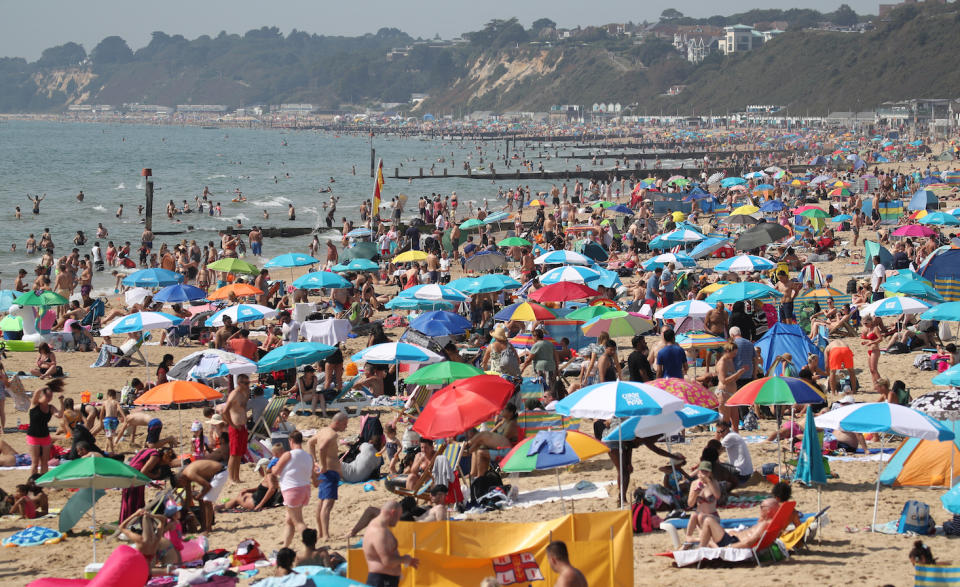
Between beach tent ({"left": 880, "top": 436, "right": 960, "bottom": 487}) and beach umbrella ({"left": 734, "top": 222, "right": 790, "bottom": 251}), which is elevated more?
beach umbrella ({"left": 734, "top": 222, "right": 790, "bottom": 251})

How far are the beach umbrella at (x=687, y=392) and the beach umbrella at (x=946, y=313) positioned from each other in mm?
5021

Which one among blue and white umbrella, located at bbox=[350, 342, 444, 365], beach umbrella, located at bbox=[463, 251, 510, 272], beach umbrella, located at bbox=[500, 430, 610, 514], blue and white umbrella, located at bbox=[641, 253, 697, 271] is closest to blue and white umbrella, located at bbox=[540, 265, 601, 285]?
blue and white umbrella, located at bbox=[641, 253, 697, 271]

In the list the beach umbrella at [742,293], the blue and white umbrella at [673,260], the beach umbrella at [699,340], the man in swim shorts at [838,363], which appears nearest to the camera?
the man in swim shorts at [838,363]

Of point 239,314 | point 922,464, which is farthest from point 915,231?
point 239,314

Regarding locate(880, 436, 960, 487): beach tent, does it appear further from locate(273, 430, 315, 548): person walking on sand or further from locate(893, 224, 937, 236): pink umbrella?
locate(893, 224, 937, 236): pink umbrella

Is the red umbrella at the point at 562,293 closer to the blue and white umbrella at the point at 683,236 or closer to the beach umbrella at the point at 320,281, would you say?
the beach umbrella at the point at 320,281

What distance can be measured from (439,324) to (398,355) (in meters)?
1.73

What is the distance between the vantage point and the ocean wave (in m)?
50.5

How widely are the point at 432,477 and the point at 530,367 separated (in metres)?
6.32

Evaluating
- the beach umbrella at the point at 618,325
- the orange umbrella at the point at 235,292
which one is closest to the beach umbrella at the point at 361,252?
the orange umbrella at the point at 235,292

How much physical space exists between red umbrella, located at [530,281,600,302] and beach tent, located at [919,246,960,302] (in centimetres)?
537

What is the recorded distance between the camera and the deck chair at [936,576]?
598cm

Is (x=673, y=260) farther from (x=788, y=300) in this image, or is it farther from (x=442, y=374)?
(x=442, y=374)

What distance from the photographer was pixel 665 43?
624ft
